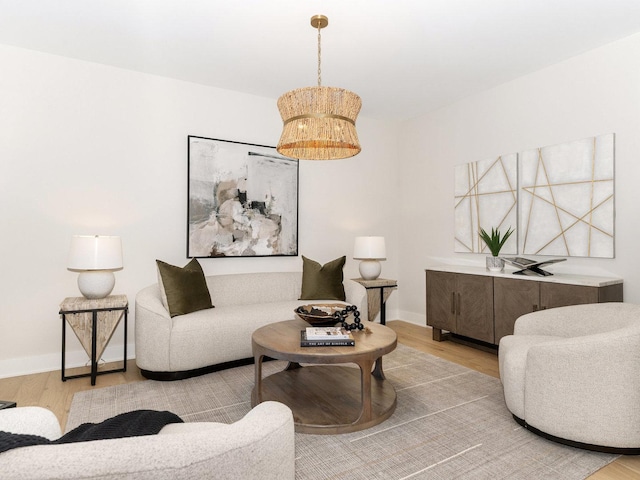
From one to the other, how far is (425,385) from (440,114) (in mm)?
3190

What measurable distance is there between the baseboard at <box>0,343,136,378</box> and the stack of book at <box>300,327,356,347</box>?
2093 millimetres

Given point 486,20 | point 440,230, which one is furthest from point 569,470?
point 440,230

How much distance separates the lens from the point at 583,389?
1.90m

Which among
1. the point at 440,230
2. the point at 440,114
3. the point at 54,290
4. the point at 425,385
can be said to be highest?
the point at 440,114

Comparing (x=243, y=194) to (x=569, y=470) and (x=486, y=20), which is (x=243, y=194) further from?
(x=569, y=470)

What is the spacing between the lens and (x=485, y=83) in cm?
394

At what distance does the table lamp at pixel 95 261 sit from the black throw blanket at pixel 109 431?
2.04 meters

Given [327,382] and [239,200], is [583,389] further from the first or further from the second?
[239,200]

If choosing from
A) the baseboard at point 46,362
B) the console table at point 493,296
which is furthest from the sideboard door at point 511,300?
the baseboard at point 46,362

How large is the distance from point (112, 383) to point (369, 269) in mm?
2683

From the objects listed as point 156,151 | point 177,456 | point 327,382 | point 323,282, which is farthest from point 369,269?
point 177,456

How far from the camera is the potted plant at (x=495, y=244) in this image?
366 centimetres

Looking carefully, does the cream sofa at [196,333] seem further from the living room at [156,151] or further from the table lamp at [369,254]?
the table lamp at [369,254]

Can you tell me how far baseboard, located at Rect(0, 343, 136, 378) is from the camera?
3140 millimetres
